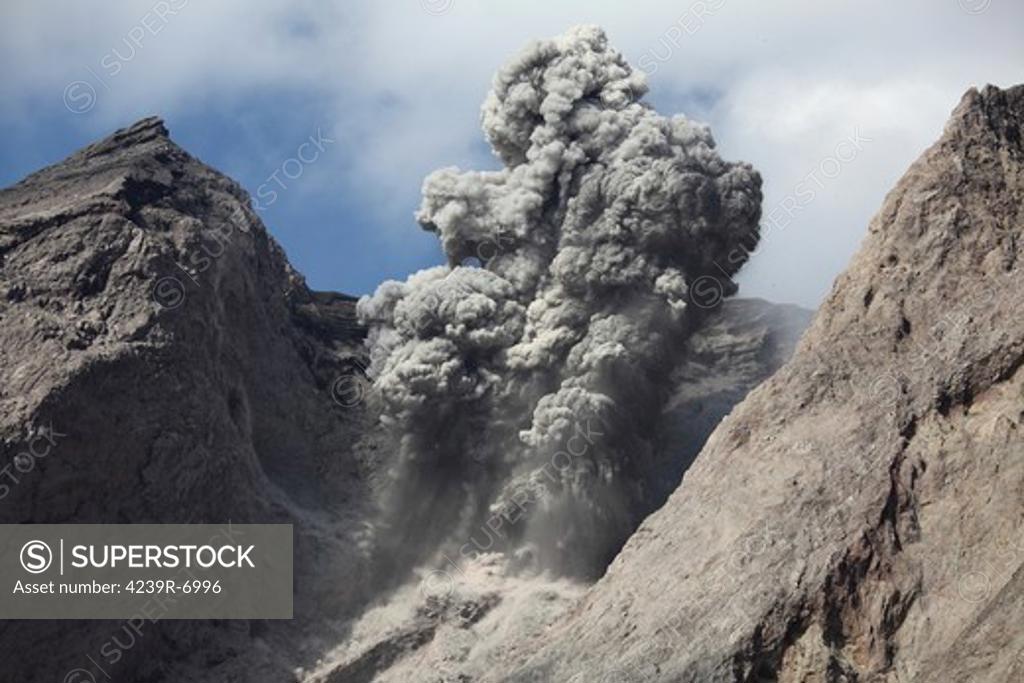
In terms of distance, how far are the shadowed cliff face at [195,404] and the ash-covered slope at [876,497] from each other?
7.06m

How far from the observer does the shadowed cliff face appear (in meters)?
43.7

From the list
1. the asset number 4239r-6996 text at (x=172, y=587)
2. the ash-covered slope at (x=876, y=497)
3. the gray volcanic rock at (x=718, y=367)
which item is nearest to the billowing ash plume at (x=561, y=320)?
the gray volcanic rock at (x=718, y=367)

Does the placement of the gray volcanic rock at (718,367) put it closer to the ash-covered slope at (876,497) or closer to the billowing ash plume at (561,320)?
the billowing ash plume at (561,320)

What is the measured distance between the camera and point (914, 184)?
1622 inches

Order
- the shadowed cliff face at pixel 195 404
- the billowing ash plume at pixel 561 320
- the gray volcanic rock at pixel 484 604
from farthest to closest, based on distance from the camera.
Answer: the billowing ash plume at pixel 561 320, the gray volcanic rock at pixel 484 604, the shadowed cliff face at pixel 195 404

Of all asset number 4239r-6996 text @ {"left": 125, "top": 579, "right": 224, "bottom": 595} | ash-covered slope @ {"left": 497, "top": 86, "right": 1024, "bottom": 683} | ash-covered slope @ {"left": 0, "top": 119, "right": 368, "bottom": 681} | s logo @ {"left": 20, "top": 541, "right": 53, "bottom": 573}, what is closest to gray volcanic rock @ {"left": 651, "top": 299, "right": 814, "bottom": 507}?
ash-covered slope @ {"left": 0, "top": 119, "right": 368, "bottom": 681}

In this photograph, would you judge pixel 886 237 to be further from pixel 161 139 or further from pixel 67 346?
pixel 161 139

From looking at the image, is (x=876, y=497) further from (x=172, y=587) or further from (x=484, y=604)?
(x=172, y=587)

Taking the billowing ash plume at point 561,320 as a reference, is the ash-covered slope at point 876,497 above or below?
below

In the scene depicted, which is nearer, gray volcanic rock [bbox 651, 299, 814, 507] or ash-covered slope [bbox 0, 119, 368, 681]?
ash-covered slope [bbox 0, 119, 368, 681]

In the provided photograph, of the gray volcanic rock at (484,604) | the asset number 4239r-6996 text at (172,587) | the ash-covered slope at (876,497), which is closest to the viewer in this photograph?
the ash-covered slope at (876,497)

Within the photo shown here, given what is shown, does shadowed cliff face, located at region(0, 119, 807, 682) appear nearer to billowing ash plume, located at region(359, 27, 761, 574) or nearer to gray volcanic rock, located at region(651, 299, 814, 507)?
gray volcanic rock, located at region(651, 299, 814, 507)

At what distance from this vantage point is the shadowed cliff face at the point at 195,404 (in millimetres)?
43656

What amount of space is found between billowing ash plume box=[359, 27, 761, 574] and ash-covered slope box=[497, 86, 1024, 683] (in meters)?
7.36
